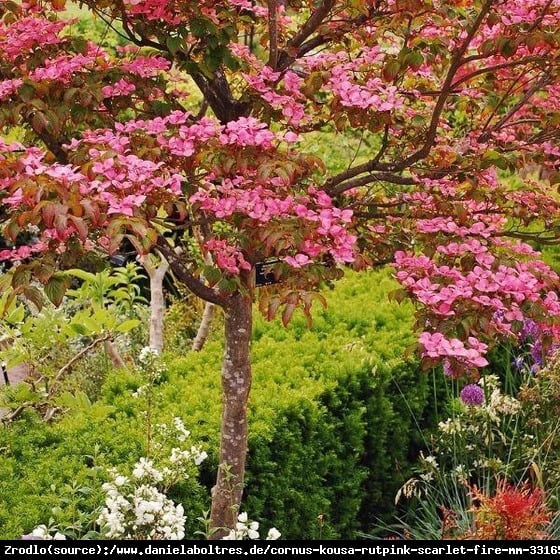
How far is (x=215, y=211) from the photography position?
101 inches

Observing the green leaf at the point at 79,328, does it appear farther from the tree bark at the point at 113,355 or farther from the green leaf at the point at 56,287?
the green leaf at the point at 56,287

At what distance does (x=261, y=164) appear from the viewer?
2545 millimetres

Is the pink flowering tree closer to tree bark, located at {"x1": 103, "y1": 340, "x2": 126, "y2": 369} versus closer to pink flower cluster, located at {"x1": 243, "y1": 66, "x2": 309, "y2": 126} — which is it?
pink flower cluster, located at {"x1": 243, "y1": 66, "x2": 309, "y2": 126}

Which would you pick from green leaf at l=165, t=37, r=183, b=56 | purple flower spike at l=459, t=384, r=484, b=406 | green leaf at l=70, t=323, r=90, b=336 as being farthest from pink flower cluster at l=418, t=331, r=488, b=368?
green leaf at l=70, t=323, r=90, b=336

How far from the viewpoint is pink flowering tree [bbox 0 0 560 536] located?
2434 millimetres

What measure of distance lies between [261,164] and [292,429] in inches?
59.6

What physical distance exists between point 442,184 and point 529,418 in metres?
1.43

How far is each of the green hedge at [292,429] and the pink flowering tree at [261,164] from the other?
46 centimetres

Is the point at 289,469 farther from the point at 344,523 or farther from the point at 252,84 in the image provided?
the point at 252,84

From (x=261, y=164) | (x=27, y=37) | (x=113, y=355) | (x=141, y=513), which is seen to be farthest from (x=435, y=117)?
(x=113, y=355)

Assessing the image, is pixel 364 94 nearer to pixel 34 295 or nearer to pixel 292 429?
pixel 34 295

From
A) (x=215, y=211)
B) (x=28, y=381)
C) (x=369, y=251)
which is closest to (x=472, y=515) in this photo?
(x=369, y=251)

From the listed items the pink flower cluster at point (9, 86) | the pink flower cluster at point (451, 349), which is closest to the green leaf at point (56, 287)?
the pink flower cluster at point (9, 86)
